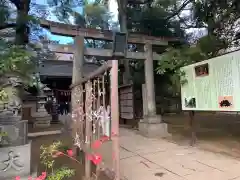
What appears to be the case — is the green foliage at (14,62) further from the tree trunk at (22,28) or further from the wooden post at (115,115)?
the tree trunk at (22,28)

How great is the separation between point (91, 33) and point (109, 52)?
77 centimetres

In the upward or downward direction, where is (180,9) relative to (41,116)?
upward

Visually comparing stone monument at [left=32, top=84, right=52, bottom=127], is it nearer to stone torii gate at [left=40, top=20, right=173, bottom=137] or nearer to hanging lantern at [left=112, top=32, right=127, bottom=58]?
stone torii gate at [left=40, top=20, right=173, bottom=137]

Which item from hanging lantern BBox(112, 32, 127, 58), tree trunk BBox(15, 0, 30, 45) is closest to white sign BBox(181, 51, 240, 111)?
hanging lantern BBox(112, 32, 127, 58)

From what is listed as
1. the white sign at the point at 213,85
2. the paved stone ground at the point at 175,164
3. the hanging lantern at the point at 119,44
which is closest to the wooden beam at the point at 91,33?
the hanging lantern at the point at 119,44

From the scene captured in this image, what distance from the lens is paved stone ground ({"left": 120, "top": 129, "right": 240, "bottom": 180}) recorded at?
3.12 m

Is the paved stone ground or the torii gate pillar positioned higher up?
the torii gate pillar

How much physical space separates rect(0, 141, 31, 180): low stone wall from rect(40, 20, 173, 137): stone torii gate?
2876 mm

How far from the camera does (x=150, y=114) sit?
6.75 m

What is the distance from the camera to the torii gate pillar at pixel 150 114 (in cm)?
650

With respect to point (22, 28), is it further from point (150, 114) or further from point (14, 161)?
point (14, 161)

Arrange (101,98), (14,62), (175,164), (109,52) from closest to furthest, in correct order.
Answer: (101,98) < (14,62) < (175,164) < (109,52)

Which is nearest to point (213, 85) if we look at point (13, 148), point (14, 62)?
point (14, 62)

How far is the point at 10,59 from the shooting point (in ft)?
9.61
